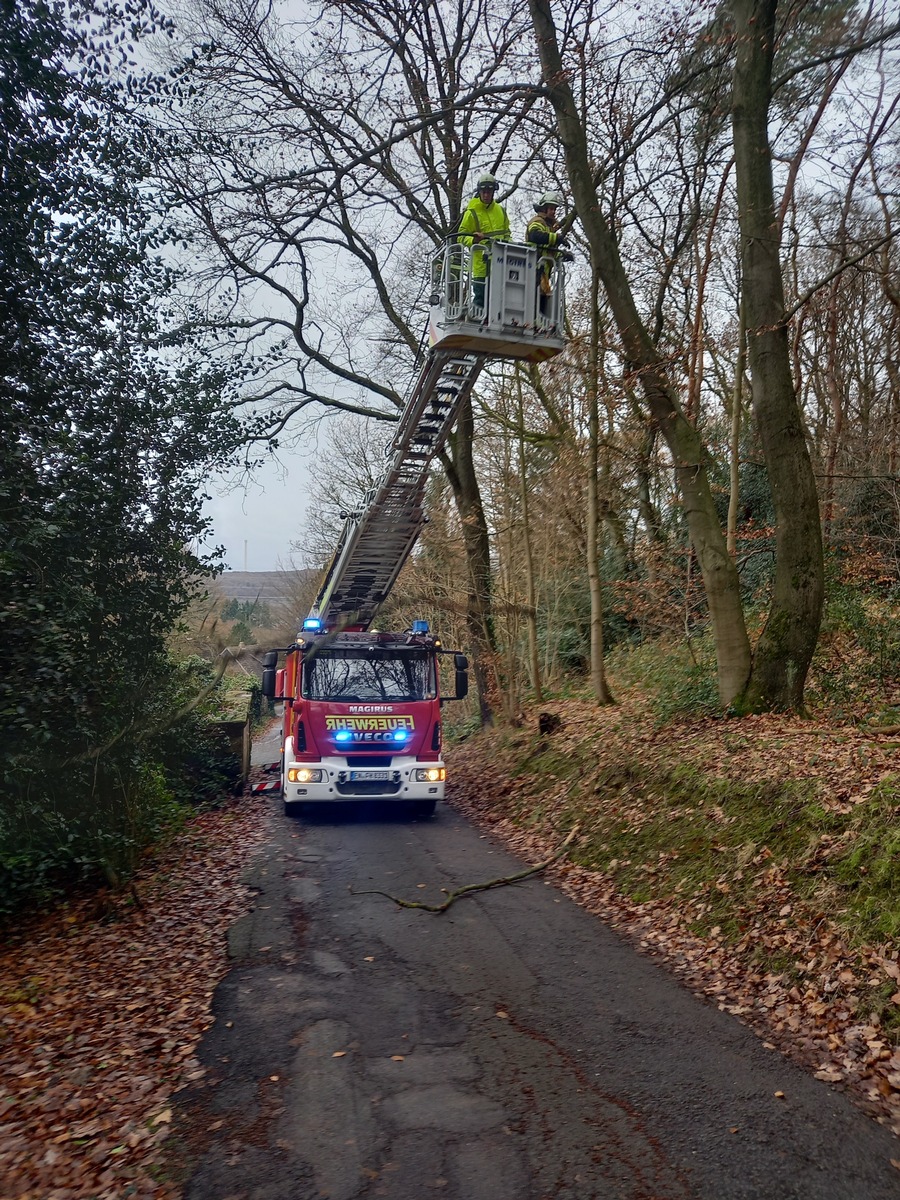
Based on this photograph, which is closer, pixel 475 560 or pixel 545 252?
pixel 545 252

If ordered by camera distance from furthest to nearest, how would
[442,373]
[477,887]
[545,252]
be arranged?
[442,373], [545,252], [477,887]

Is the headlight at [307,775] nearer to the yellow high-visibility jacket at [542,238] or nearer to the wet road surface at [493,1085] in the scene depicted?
the wet road surface at [493,1085]

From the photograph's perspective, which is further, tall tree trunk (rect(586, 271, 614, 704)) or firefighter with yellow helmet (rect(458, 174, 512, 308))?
tall tree trunk (rect(586, 271, 614, 704))

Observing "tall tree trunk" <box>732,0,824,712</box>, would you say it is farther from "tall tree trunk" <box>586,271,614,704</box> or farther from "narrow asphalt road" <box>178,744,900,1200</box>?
"narrow asphalt road" <box>178,744,900,1200</box>

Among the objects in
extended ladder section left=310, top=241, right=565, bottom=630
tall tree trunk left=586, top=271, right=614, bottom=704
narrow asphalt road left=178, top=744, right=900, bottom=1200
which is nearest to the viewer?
narrow asphalt road left=178, top=744, right=900, bottom=1200

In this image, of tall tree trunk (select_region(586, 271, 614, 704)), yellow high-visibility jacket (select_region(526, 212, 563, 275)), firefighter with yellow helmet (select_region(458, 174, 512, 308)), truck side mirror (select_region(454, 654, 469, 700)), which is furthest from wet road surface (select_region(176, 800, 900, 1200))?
tall tree trunk (select_region(586, 271, 614, 704))

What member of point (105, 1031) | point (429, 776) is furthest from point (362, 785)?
point (105, 1031)

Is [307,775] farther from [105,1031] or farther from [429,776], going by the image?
[105,1031]

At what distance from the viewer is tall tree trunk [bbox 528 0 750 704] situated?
33.3 feet

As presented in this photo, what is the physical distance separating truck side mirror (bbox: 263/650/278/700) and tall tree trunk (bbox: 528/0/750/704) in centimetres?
608

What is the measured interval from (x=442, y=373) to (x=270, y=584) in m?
47.8

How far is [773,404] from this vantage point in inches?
370

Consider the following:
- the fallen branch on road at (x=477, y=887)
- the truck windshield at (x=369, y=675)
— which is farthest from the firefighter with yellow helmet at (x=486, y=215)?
the fallen branch on road at (x=477, y=887)

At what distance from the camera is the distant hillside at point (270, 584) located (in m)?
46.0
